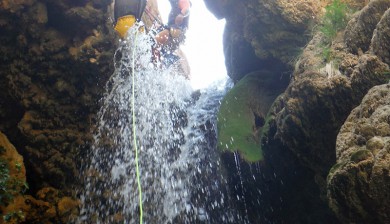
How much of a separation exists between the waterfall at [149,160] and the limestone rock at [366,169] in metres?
3.59

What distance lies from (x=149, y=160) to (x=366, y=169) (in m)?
5.09

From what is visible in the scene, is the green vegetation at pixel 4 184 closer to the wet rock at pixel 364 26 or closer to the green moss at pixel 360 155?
the green moss at pixel 360 155

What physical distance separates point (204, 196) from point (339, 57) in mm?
3998

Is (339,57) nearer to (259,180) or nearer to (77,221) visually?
(259,180)

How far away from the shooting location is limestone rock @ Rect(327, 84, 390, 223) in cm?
233

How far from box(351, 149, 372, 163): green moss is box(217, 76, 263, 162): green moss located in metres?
3.12

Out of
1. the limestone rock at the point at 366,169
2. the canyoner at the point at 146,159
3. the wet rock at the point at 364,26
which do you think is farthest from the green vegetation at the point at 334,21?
the canyoner at the point at 146,159

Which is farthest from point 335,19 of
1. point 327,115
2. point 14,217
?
point 14,217

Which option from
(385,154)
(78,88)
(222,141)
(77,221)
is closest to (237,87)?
(222,141)

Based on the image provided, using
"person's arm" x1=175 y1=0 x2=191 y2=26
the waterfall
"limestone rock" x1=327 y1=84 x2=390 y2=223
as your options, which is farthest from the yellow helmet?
"limestone rock" x1=327 y1=84 x2=390 y2=223

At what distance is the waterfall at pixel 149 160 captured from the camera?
5430 mm

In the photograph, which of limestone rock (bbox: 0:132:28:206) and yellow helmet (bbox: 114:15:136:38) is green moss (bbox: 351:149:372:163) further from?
yellow helmet (bbox: 114:15:136:38)

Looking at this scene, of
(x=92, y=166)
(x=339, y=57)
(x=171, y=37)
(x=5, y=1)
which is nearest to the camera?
(x=339, y=57)

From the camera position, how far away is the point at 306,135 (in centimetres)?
425
